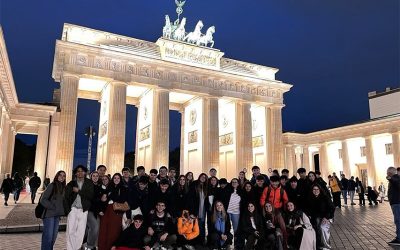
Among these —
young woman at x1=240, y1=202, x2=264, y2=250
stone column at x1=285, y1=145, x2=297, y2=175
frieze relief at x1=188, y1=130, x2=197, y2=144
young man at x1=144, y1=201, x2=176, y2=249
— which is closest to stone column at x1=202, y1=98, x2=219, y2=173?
frieze relief at x1=188, y1=130, x2=197, y2=144

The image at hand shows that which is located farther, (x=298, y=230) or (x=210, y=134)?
(x=210, y=134)

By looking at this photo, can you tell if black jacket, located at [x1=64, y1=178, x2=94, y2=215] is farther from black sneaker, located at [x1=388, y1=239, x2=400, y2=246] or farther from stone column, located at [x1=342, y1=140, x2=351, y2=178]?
stone column, located at [x1=342, y1=140, x2=351, y2=178]

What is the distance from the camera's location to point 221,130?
3478 cm

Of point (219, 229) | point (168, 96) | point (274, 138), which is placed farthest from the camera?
point (274, 138)

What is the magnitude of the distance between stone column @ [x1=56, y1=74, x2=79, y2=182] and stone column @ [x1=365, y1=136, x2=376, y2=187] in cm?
3228

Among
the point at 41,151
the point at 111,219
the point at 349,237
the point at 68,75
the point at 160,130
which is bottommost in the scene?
the point at 349,237

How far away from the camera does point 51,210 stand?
624 cm

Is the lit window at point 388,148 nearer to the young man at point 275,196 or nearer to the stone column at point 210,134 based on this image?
the stone column at point 210,134

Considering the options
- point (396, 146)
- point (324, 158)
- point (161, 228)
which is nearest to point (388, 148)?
point (396, 146)

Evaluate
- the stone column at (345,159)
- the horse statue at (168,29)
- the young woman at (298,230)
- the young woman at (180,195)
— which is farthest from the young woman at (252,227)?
the stone column at (345,159)

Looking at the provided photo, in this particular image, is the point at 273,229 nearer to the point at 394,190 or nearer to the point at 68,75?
the point at 394,190

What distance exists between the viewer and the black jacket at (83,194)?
6574 mm

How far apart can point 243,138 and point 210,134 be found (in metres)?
3.84

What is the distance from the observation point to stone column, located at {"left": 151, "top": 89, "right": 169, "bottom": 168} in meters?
26.4
